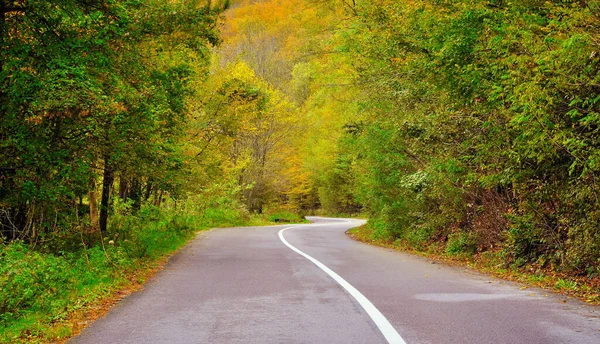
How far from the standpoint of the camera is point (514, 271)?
11.1m

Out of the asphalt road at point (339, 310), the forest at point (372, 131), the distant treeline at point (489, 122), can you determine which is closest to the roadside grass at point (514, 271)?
the forest at point (372, 131)

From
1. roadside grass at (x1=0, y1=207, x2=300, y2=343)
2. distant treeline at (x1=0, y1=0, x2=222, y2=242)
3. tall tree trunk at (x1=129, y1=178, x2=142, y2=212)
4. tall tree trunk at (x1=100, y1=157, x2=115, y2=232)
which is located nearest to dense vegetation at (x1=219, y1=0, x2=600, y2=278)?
distant treeline at (x1=0, y1=0, x2=222, y2=242)

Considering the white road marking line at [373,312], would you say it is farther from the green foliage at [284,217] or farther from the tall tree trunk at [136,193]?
the green foliage at [284,217]

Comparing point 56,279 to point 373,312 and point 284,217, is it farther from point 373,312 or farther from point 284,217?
point 284,217

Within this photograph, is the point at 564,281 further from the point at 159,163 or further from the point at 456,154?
the point at 159,163

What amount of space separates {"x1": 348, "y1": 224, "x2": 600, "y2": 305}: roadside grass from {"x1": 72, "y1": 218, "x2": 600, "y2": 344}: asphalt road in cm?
52

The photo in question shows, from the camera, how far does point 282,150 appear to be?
42469mm

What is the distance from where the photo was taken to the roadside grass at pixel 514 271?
847 cm

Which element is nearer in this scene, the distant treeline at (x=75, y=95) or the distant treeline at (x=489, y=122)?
the distant treeline at (x=489, y=122)

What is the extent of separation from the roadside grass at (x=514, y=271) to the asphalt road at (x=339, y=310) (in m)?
0.52

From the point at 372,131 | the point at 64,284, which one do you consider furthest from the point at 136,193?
the point at 64,284

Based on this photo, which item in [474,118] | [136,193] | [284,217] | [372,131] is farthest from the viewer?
[284,217]

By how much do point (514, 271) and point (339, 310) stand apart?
231 inches

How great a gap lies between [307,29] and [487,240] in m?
12.9
